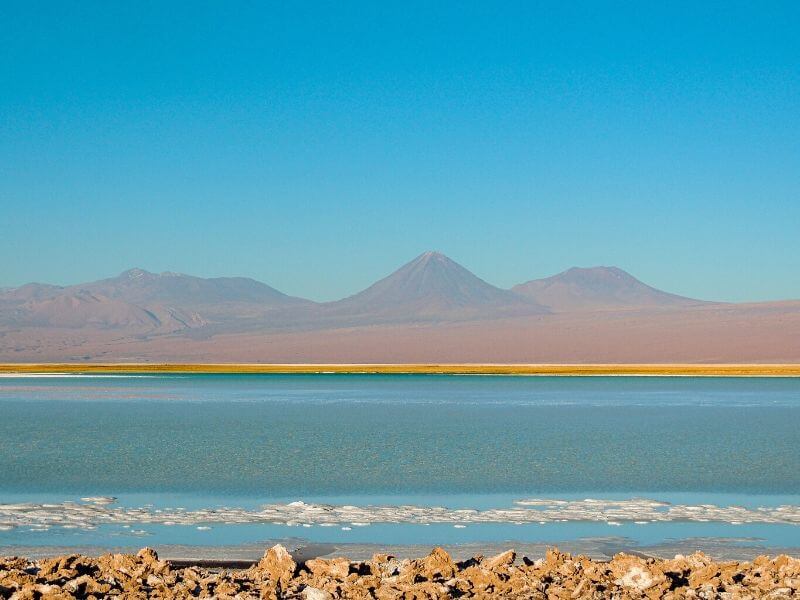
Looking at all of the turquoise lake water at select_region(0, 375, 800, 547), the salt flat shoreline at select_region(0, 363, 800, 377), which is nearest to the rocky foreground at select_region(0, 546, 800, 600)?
the turquoise lake water at select_region(0, 375, 800, 547)

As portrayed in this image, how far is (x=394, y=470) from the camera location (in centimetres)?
1698

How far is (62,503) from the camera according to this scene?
1321 cm

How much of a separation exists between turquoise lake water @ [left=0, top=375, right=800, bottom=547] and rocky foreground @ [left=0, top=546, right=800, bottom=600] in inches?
81.7

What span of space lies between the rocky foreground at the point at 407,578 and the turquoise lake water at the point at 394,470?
207 centimetres

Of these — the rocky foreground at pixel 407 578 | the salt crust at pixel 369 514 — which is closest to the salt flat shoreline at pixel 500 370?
the salt crust at pixel 369 514

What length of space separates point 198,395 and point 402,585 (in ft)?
129

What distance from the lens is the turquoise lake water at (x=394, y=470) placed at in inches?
450

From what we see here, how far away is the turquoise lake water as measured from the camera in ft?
37.5

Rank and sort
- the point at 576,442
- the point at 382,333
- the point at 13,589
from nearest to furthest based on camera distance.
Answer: the point at 13,589 → the point at 576,442 → the point at 382,333

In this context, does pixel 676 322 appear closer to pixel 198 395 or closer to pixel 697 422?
pixel 198 395

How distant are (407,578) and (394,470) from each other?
Answer: 8.78 metres

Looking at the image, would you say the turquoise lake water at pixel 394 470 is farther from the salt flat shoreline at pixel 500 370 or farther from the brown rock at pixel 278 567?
the salt flat shoreline at pixel 500 370

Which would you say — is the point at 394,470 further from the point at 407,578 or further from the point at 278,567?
the point at 407,578

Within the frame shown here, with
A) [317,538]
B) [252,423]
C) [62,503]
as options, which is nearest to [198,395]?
[252,423]
